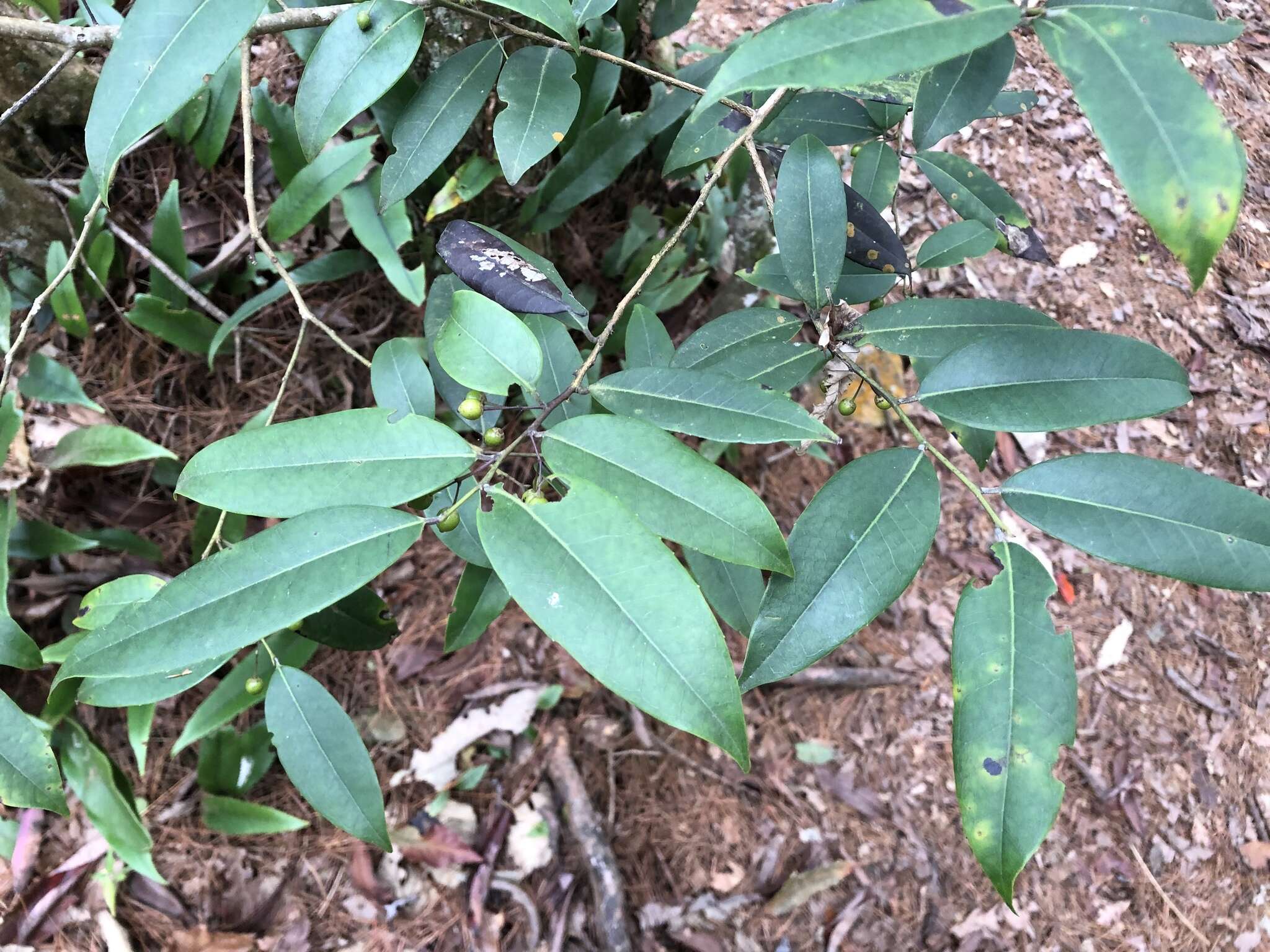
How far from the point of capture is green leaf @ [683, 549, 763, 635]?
110 cm

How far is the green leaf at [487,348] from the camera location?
2.56 feet

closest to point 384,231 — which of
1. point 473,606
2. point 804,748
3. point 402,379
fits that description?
point 402,379

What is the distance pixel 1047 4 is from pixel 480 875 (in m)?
1.90

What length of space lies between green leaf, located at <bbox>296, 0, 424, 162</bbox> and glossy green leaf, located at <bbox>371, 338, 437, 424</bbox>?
27cm

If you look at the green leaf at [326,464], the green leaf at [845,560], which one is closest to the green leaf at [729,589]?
the green leaf at [845,560]

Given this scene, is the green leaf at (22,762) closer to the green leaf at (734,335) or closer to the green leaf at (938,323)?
the green leaf at (734,335)

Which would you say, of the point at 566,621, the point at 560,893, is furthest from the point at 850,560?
the point at 560,893

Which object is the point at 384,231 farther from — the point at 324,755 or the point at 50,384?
the point at 324,755

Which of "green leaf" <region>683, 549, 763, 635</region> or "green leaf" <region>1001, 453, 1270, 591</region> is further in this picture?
"green leaf" <region>683, 549, 763, 635</region>

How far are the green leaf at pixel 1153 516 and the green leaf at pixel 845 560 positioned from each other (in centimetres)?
10

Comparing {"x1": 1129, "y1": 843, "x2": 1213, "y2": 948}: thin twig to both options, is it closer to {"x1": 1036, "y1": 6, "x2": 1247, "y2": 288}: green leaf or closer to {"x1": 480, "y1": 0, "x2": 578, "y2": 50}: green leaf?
{"x1": 1036, "y1": 6, "x2": 1247, "y2": 288}: green leaf

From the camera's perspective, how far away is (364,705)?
1.81 meters

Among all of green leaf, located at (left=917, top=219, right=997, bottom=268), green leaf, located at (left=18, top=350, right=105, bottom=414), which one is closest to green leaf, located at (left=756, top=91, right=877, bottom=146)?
green leaf, located at (left=917, top=219, right=997, bottom=268)

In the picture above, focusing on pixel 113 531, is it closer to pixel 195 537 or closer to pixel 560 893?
pixel 195 537
